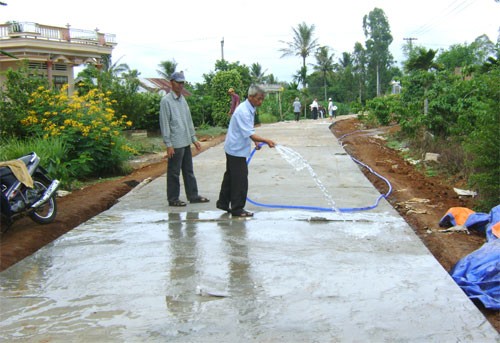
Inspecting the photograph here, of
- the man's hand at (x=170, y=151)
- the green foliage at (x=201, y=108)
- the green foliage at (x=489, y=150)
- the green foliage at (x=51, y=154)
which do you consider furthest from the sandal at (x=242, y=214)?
the green foliage at (x=201, y=108)

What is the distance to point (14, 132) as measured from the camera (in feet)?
33.2

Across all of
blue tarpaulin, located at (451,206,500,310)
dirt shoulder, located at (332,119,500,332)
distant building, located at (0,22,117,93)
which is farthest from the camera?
distant building, located at (0,22,117,93)

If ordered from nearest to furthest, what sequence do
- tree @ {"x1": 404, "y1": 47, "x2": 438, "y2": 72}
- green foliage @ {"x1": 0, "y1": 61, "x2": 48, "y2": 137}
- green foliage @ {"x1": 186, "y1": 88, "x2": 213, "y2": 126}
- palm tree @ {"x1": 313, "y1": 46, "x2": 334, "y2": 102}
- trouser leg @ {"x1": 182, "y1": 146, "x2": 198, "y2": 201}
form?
1. trouser leg @ {"x1": 182, "y1": 146, "x2": 198, "y2": 201}
2. green foliage @ {"x1": 0, "y1": 61, "x2": 48, "y2": 137}
3. tree @ {"x1": 404, "y1": 47, "x2": 438, "y2": 72}
4. green foliage @ {"x1": 186, "y1": 88, "x2": 213, "y2": 126}
5. palm tree @ {"x1": 313, "y1": 46, "x2": 334, "y2": 102}

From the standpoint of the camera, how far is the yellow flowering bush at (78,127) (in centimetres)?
985

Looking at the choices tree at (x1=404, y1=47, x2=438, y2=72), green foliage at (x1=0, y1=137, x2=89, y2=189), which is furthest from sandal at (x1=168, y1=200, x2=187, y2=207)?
tree at (x1=404, y1=47, x2=438, y2=72)

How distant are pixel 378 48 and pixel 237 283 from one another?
6945 cm

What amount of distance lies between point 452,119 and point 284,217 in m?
8.52

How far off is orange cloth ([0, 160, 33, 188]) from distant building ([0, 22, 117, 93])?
14840 millimetres

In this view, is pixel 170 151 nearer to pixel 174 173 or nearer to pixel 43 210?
pixel 174 173

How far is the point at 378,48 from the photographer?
6925 centimetres

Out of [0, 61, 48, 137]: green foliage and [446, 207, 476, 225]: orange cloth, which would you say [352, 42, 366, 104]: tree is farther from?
[446, 207, 476, 225]: orange cloth

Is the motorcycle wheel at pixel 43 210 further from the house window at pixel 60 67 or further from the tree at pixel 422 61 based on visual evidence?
the house window at pixel 60 67

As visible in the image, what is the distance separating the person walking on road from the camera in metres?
6.21

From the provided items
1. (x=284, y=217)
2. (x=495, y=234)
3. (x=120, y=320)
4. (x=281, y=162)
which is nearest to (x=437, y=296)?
(x=495, y=234)
